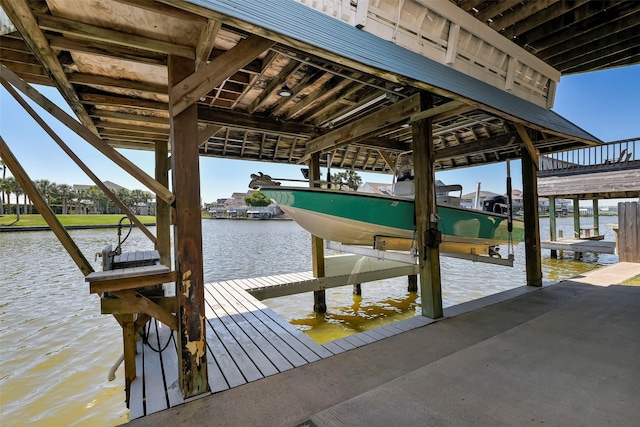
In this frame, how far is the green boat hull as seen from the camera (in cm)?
438

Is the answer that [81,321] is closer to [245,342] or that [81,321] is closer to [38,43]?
[245,342]

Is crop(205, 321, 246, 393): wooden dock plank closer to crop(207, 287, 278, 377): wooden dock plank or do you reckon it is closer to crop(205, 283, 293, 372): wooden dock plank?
crop(207, 287, 278, 377): wooden dock plank

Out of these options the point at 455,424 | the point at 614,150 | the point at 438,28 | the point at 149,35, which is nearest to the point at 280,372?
the point at 455,424

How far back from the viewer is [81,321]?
578 cm

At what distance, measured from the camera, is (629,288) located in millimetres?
5047

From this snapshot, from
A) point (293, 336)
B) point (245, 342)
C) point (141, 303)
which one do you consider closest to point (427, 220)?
point (293, 336)

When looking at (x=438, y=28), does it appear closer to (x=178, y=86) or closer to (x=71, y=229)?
(x=178, y=86)

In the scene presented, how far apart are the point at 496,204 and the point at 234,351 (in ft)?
20.6

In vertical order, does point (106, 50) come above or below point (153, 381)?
above

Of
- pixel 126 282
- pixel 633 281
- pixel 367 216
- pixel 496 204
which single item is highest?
pixel 496 204

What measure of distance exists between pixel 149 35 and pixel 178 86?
0.44m

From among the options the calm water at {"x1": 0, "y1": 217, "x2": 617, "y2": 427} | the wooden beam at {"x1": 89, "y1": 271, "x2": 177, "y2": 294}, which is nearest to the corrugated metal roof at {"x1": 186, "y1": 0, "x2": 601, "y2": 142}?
the wooden beam at {"x1": 89, "y1": 271, "x2": 177, "y2": 294}

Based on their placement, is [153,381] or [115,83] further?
[115,83]

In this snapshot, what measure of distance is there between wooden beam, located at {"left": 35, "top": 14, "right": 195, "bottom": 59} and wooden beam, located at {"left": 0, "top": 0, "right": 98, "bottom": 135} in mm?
83
